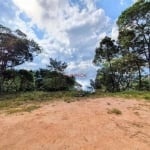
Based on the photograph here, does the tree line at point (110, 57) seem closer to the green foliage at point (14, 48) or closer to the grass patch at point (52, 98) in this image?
the green foliage at point (14, 48)

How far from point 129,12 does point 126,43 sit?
3088mm

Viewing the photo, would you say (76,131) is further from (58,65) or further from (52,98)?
(58,65)

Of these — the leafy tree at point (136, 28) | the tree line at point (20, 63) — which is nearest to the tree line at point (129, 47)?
the leafy tree at point (136, 28)

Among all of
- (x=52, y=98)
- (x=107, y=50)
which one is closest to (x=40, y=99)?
(x=52, y=98)

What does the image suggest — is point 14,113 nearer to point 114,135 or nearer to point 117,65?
point 114,135

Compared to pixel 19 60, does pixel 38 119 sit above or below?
below

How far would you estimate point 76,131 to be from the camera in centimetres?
758

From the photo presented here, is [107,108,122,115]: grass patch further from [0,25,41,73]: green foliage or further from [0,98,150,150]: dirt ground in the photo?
[0,25,41,73]: green foliage

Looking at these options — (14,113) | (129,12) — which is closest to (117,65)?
(129,12)

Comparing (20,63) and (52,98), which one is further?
(20,63)

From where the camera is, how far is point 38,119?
905cm

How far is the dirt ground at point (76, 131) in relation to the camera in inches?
259

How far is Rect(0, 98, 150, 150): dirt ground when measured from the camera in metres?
6.57

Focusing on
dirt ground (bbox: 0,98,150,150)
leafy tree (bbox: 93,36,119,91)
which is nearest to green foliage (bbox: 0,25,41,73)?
leafy tree (bbox: 93,36,119,91)
